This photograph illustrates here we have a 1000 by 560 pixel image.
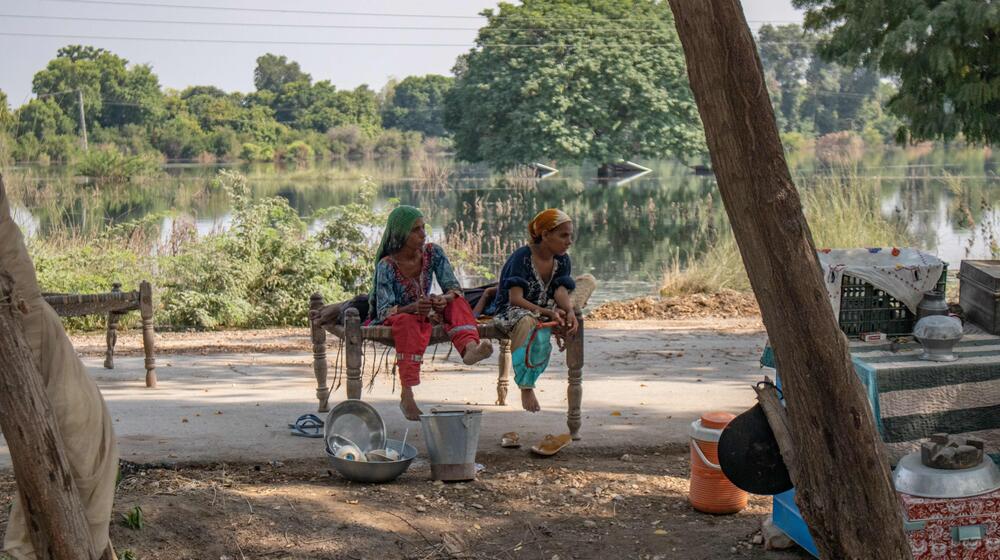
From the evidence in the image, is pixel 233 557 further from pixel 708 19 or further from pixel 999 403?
pixel 999 403

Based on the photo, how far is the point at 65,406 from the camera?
351 centimetres

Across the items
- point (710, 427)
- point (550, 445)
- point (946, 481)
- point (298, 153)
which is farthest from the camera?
point (298, 153)

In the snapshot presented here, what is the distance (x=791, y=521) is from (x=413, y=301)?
268 cm

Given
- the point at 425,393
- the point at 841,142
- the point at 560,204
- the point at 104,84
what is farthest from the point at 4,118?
the point at 841,142

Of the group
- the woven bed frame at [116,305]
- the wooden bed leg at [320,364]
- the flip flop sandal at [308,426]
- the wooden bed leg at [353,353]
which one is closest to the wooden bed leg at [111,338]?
the woven bed frame at [116,305]

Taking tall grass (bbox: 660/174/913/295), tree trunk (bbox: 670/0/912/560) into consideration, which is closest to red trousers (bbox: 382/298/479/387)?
tree trunk (bbox: 670/0/912/560)

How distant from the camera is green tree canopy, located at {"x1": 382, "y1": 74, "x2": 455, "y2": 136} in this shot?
297 ft

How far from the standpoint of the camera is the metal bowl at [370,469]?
5.10 metres

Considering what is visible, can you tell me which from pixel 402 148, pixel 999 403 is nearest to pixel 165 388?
pixel 999 403

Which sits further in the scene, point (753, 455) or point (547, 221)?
point (547, 221)

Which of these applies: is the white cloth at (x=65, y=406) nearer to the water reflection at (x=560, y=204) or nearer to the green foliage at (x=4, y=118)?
the water reflection at (x=560, y=204)

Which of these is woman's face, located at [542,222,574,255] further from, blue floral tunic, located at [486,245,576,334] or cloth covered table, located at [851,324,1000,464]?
cloth covered table, located at [851,324,1000,464]

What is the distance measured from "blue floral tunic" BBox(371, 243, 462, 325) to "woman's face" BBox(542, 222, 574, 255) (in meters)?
0.57

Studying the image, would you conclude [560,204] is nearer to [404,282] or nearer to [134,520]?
[404,282]
